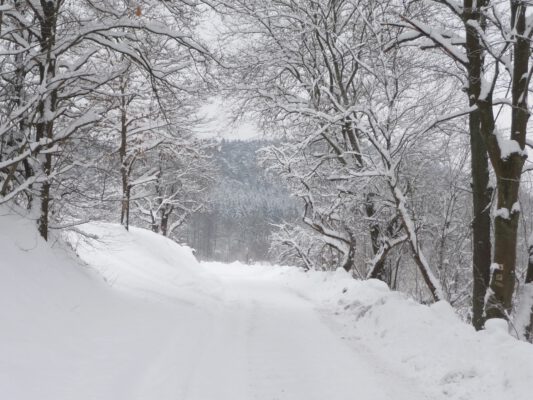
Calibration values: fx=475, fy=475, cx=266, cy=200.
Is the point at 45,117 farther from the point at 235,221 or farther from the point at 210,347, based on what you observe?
the point at 235,221

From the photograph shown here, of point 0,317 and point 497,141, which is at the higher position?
point 497,141

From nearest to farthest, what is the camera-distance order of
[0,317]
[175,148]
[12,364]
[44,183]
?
[12,364] < [0,317] < [44,183] < [175,148]

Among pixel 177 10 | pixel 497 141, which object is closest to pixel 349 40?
pixel 177 10

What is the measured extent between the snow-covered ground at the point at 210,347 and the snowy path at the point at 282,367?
2cm

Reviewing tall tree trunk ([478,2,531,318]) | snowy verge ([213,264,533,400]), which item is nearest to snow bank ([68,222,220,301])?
snowy verge ([213,264,533,400])

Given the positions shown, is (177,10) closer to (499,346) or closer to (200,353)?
(200,353)

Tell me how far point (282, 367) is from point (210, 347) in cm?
127

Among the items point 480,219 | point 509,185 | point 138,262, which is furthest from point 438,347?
point 138,262

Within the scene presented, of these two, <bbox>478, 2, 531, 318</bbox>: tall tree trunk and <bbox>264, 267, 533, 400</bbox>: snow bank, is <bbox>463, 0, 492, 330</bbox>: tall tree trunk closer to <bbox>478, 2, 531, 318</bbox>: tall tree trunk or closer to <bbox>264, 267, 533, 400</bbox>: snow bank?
<bbox>478, 2, 531, 318</bbox>: tall tree trunk

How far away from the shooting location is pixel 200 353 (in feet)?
21.8

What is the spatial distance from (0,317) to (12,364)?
2.94 feet

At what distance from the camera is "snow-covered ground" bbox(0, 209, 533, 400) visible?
5.02m

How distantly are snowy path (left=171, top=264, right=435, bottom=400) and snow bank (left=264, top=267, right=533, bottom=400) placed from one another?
0.39 meters

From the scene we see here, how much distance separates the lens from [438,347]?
6.50 meters
